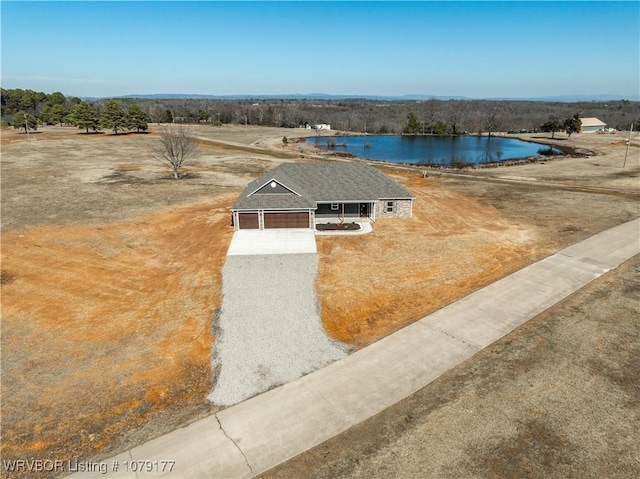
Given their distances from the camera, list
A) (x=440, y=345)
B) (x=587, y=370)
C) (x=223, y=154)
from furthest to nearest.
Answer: (x=223, y=154) → (x=440, y=345) → (x=587, y=370)

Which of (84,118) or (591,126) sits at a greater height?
(84,118)

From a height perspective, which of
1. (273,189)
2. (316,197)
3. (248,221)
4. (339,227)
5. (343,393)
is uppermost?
(273,189)

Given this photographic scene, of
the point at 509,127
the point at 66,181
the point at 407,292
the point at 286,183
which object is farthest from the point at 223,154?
the point at 509,127

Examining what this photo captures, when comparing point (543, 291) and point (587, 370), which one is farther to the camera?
point (543, 291)

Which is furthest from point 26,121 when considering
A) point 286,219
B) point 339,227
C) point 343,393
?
point 343,393

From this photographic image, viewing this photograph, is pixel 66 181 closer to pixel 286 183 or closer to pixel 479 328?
pixel 286 183

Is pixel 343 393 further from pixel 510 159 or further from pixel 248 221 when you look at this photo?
pixel 510 159

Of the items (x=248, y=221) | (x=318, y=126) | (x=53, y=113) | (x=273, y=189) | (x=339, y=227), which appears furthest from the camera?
(x=318, y=126)

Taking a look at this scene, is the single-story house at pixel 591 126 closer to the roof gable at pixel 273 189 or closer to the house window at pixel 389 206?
the house window at pixel 389 206
